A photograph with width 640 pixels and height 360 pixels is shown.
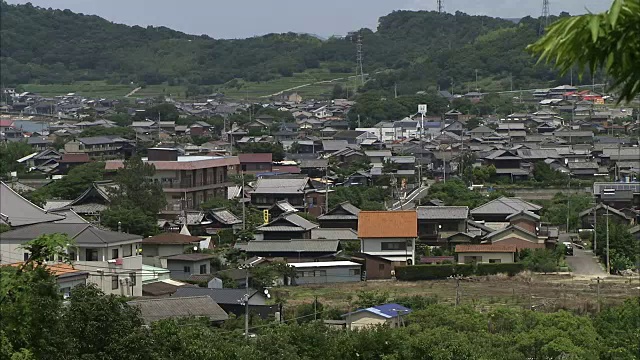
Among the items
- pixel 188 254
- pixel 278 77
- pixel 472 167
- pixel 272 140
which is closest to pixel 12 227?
pixel 188 254

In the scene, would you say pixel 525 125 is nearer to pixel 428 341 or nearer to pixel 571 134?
pixel 571 134

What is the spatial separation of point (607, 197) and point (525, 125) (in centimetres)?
1579

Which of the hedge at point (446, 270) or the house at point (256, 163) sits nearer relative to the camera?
the hedge at point (446, 270)

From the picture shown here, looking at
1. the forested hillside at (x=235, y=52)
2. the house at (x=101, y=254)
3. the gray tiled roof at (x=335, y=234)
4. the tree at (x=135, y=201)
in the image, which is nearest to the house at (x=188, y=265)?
the tree at (x=135, y=201)

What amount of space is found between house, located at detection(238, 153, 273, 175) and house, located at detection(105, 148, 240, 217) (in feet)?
15.8

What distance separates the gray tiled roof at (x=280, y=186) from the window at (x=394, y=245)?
5332mm

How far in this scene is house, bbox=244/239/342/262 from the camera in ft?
54.3

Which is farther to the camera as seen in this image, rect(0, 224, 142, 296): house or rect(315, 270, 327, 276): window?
rect(315, 270, 327, 276): window

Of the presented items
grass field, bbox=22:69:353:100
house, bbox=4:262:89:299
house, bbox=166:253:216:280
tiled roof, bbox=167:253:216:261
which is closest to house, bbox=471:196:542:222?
tiled roof, bbox=167:253:216:261

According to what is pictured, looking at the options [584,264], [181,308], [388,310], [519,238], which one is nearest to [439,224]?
[519,238]

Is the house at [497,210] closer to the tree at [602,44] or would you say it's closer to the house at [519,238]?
the house at [519,238]

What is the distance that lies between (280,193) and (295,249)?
523 cm

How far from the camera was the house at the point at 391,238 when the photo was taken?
16.5 metres

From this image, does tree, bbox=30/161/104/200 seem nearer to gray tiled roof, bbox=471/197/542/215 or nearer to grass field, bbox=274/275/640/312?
gray tiled roof, bbox=471/197/542/215
